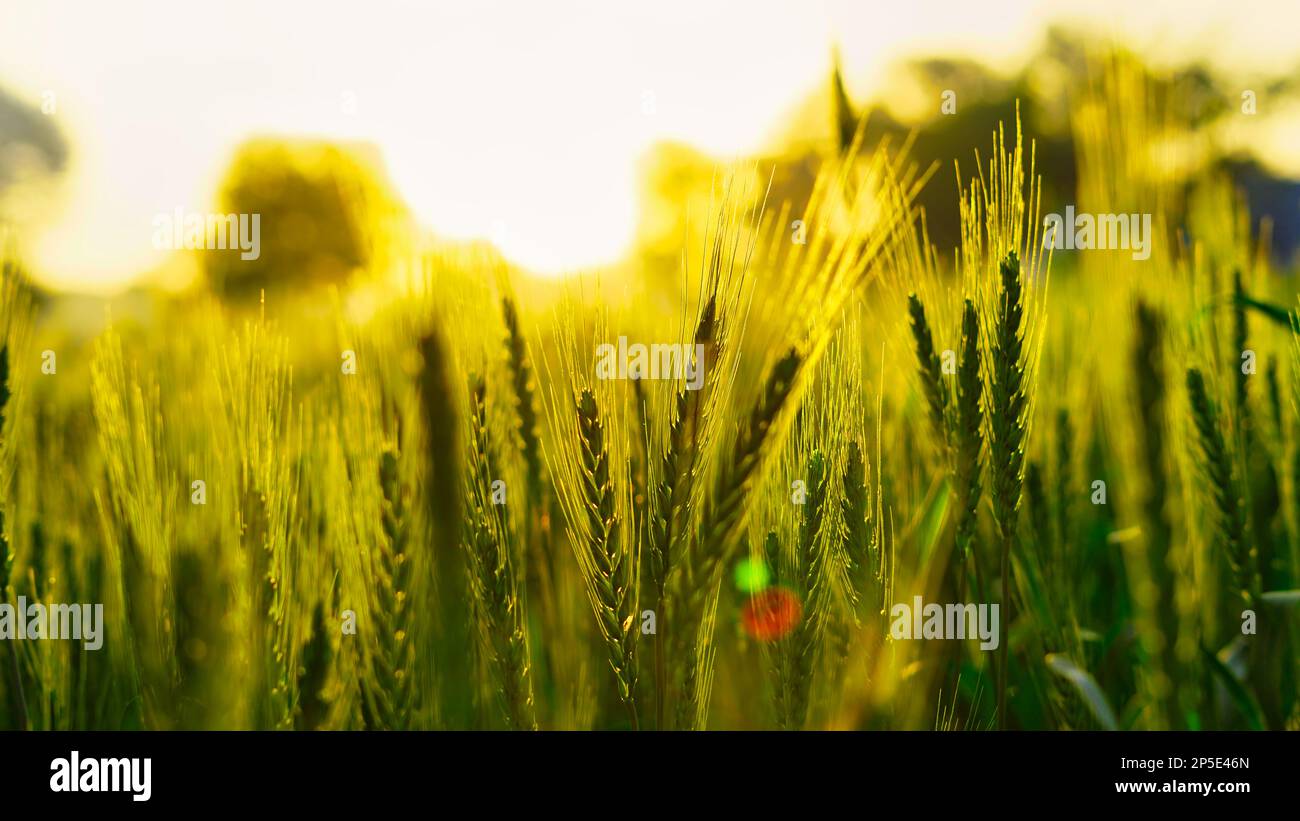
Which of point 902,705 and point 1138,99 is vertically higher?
point 1138,99

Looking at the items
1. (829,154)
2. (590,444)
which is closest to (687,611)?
(590,444)

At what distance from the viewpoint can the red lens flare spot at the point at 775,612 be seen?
1090 millimetres

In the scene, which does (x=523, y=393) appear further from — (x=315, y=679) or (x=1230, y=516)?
(x=1230, y=516)

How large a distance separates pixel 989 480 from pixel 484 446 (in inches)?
32.9

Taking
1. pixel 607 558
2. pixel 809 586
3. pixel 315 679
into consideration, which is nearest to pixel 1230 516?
pixel 809 586

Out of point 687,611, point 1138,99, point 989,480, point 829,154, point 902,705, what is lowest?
point 902,705

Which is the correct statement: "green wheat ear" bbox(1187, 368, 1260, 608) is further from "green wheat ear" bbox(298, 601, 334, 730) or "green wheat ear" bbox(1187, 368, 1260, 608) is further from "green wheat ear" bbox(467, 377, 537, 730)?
"green wheat ear" bbox(298, 601, 334, 730)

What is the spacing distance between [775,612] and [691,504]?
254mm

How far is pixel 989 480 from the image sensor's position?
1.22 m

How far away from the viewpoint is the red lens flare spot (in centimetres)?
109

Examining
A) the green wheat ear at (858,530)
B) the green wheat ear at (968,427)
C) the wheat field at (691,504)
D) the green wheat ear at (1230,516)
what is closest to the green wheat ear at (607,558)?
the wheat field at (691,504)

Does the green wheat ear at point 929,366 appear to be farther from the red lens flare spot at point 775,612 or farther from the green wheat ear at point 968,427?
the red lens flare spot at point 775,612
